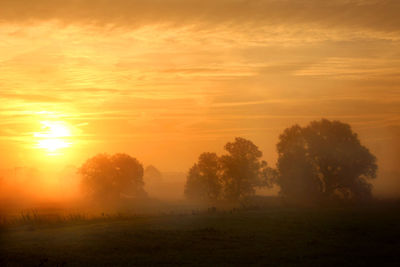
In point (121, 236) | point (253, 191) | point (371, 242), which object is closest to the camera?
point (371, 242)

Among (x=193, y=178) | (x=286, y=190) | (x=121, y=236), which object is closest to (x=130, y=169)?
(x=193, y=178)

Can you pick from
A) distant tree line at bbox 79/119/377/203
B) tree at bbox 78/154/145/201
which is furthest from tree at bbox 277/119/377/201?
tree at bbox 78/154/145/201

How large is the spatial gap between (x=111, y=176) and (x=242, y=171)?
115 feet

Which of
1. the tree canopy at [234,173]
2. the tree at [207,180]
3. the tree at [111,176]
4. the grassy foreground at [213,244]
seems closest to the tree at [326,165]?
the tree canopy at [234,173]

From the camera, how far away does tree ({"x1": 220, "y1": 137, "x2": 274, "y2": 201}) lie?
87.9 m

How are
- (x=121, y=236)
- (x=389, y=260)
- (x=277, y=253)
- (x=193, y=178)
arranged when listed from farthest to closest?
(x=193, y=178)
(x=121, y=236)
(x=277, y=253)
(x=389, y=260)

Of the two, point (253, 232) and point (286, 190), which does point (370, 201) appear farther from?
point (253, 232)

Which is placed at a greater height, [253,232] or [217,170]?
[217,170]

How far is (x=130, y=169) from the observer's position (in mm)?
112500

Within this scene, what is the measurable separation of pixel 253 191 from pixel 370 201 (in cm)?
2318

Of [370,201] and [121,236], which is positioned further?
[370,201]

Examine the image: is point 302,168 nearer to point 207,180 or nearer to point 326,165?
point 326,165

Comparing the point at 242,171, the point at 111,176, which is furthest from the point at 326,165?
the point at 111,176

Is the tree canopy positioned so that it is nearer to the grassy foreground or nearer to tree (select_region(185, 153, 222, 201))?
tree (select_region(185, 153, 222, 201))
